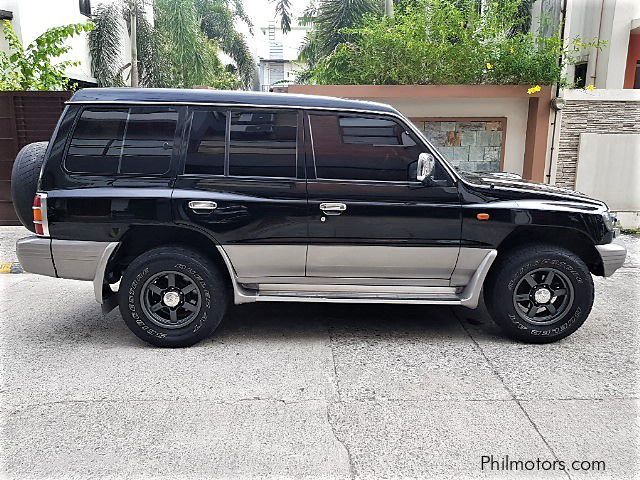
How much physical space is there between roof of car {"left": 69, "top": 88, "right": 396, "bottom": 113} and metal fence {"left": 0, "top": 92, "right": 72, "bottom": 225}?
4.74 meters

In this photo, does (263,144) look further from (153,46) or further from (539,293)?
(153,46)

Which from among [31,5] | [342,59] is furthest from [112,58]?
[342,59]

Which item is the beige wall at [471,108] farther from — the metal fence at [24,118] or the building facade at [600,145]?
the metal fence at [24,118]

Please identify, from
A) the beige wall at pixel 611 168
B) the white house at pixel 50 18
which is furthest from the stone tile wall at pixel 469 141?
the white house at pixel 50 18

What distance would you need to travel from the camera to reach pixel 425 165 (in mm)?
4109

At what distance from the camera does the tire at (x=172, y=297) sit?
4195 millimetres

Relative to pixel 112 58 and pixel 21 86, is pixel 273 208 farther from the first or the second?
pixel 112 58

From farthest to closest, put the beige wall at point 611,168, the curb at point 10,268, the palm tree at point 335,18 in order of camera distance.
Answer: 1. the palm tree at point 335,18
2. the beige wall at point 611,168
3. the curb at point 10,268

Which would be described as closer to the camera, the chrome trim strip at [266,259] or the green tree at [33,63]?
the chrome trim strip at [266,259]

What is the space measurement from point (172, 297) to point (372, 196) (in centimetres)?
183

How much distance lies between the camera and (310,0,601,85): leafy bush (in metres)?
8.49

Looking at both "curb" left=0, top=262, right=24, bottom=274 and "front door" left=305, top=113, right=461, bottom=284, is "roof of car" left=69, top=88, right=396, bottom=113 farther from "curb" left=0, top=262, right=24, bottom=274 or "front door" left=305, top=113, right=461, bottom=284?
"curb" left=0, top=262, right=24, bottom=274

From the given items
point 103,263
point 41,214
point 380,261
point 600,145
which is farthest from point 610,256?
point 600,145

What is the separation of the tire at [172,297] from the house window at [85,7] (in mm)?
14934
